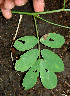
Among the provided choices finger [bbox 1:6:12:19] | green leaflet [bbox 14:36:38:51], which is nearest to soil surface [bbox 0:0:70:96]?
finger [bbox 1:6:12:19]

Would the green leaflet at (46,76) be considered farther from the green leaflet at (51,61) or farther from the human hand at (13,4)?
the human hand at (13,4)

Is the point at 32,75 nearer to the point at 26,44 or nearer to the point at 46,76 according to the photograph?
the point at 46,76

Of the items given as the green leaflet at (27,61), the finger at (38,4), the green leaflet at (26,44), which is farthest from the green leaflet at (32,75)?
the finger at (38,4)

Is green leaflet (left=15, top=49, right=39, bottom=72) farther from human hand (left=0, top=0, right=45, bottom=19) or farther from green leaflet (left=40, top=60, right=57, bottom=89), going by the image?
human hand (left=0, top=0, right=45, bottom=19)

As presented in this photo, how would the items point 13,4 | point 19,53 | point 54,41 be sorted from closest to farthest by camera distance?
point 13,4, point 54,41, point 19,53

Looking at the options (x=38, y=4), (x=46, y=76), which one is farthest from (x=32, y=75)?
(x=38, y=4)

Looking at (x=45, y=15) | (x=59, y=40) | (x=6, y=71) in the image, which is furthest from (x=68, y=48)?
(x=6, y=71)

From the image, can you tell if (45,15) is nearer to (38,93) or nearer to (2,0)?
(2,0)

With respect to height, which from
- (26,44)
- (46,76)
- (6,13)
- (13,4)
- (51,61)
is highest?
(13,4)
